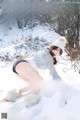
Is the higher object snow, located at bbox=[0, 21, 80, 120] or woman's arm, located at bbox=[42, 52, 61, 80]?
woman's arm, located at bbox=[42, 52, 61, 80]

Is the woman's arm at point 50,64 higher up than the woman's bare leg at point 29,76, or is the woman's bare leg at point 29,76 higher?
the woman's arm at point 50,64

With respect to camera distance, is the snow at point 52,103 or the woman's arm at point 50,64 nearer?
the snow at point 52,103

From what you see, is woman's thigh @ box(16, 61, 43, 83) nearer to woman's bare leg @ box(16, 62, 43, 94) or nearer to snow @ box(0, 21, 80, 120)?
woman's bare leg @ box(16, 62, 43, 94)

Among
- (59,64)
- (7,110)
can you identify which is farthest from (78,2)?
(7,110)

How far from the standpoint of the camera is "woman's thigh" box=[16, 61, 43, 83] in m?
4.91

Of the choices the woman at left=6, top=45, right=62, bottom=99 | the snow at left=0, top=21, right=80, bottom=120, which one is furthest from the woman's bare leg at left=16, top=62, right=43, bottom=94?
the snow at left=0, top=21, right=80, bottom=120

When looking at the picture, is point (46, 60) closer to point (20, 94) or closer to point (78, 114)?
point (20, 94)

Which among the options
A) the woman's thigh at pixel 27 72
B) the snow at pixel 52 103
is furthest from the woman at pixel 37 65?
the snow at pixel 52 103

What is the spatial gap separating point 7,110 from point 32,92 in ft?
1.83

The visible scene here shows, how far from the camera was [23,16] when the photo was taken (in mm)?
19344

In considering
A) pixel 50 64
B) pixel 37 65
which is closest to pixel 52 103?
pixel 50 64

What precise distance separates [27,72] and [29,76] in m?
0.07

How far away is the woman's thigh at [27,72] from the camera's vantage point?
4.91 m

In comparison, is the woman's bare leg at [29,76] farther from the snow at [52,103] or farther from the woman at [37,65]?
the snow at [52,103]
